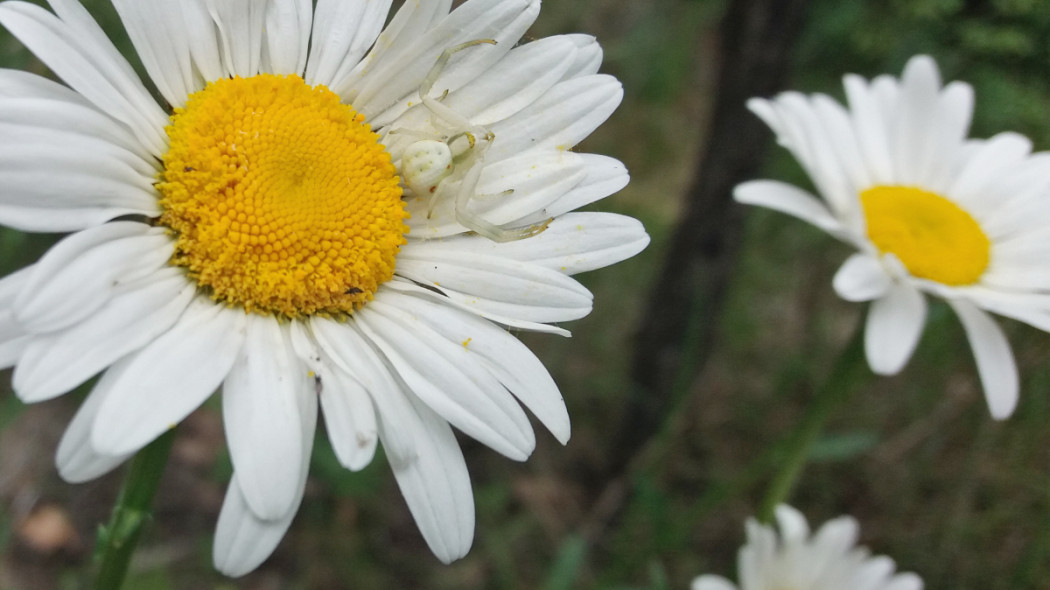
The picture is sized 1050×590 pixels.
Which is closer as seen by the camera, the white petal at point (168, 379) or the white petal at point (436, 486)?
the white petal at point (168, 379)

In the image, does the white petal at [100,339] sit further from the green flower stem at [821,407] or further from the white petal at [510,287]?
the green flower stem at [821,407]

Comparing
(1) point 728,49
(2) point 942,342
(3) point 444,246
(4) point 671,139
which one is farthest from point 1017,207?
(4) point 671,139

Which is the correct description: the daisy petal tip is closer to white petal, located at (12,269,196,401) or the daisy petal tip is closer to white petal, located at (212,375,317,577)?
white petal, located at (212,375,317,577)

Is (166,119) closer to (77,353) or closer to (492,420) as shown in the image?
(77,353)

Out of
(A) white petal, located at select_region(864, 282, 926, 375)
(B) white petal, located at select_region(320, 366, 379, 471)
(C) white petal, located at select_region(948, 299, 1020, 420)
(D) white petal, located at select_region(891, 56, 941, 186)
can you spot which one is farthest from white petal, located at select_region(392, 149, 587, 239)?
(D) white petal, located at select_region(891, 56, 941, 186)

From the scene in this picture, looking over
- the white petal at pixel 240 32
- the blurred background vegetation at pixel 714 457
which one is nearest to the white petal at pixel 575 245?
the white petal at pixel 240 32

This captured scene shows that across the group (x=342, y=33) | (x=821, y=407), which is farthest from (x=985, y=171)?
(x=342, y=33)

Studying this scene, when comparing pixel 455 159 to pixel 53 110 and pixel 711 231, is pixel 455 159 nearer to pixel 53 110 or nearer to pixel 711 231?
pixel 53 110
